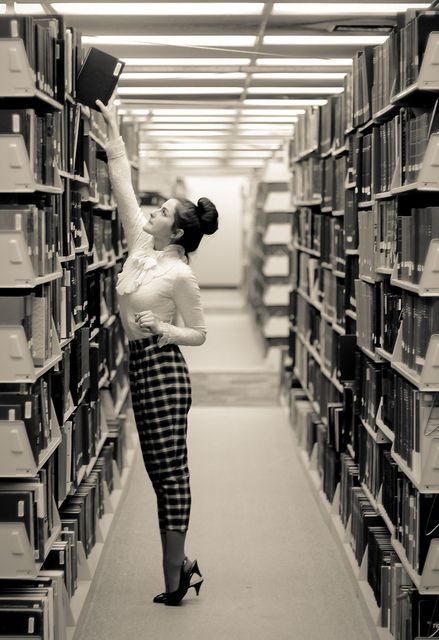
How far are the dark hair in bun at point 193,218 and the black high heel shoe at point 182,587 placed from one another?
134 cm

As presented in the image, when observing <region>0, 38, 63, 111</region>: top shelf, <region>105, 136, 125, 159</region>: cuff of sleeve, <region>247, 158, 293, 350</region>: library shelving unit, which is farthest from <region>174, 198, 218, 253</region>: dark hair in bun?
<region>247, 158, 293, 350</region>: library shelving unit

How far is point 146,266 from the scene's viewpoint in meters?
4.05

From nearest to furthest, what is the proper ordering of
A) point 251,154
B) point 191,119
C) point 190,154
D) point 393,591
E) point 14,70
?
point 14,70 < point 393,591 < point 191,119 < point 251,154 < point 190,154

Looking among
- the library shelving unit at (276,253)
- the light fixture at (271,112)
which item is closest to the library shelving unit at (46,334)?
the light fixture at (271,112)

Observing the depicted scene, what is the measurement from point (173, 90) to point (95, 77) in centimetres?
497

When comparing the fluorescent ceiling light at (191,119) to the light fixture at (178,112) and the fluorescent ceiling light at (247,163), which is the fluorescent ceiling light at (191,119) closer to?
the light fixture at (178,112)

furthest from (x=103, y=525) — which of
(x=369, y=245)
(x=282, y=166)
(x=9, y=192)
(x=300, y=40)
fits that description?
(x=282, y=166)

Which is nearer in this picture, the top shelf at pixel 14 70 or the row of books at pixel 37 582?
the top shelf at pixel 14 70

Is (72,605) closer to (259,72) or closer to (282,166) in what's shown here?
(259,72)

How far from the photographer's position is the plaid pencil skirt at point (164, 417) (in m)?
4.00

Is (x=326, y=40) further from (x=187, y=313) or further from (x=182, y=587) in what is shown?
(x=182, y=587)

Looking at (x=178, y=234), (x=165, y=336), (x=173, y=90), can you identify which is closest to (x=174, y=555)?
(x=165, y=336)

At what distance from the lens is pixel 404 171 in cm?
344

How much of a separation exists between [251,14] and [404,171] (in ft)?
9.91
